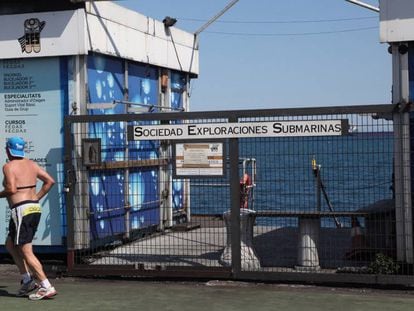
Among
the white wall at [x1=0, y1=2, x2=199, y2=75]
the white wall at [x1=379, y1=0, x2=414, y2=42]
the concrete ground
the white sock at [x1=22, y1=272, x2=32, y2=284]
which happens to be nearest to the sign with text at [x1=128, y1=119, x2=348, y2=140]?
the white wall at [x1=379, y1=0, x2=414, y2=42]

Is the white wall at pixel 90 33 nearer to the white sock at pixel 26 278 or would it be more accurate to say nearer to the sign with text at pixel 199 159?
the sign with text at pixel 199 159

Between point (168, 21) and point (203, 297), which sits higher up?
point (168, 21)

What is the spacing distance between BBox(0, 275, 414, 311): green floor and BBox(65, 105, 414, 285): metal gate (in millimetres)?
161

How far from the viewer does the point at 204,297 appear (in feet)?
24.8

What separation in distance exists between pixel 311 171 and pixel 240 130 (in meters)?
1.00

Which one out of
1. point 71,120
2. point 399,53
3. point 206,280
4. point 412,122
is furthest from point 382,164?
point 71,120

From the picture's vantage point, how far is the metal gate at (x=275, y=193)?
7.79m

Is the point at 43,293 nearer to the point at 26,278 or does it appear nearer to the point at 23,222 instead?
the point at 26,278

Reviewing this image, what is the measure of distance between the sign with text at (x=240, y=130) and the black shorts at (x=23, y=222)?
5.11ft

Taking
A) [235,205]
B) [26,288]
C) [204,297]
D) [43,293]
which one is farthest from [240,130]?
[26,288]

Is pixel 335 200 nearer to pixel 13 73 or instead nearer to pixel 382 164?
pixel 382 164

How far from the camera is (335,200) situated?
8836 millimetres

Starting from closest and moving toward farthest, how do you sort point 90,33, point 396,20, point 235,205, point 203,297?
point 203,297
point 396,20
point 235,205
point 90,33

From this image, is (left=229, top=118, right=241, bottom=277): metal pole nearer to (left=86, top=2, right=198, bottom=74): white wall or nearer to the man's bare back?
the man's bare back
